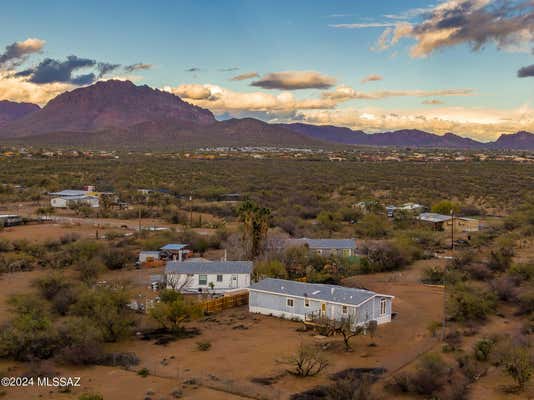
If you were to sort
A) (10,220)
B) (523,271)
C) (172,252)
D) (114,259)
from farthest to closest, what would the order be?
1. (10,220)
2. (172,252)
3. (114,259)
4. (523,271)

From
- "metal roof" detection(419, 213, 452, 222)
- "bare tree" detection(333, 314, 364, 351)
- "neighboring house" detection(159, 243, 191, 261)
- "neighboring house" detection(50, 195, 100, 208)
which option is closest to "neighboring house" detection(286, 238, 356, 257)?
"neighboring house" detection(159, 243, 191, 261)

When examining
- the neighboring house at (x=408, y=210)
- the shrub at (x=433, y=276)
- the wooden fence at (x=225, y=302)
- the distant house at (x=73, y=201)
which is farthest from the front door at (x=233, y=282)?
the distant house at (x=73, y=201)

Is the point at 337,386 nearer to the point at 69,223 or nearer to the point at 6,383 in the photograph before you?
the point at 6,383

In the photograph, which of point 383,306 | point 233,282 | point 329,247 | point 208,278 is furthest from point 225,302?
point 329,247

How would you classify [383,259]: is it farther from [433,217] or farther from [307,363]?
[307,363]

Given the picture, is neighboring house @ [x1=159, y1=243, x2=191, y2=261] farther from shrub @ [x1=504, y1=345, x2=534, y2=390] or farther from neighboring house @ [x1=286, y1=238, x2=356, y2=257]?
shrub @ [x1=504, y1=345, x2=534, y2=390]

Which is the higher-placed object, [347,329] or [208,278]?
[208,278]

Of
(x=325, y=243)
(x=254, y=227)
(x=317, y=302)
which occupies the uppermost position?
(x=254, y=227)
